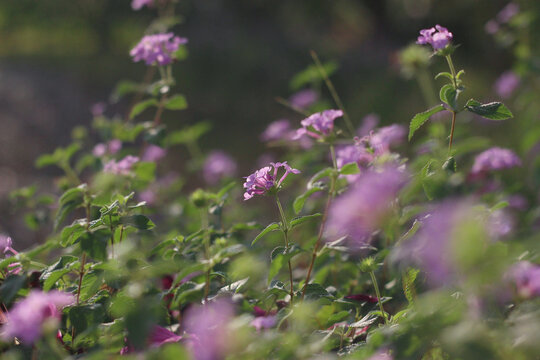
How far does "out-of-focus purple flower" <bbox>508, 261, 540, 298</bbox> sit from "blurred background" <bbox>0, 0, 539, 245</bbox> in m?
→ 1.42

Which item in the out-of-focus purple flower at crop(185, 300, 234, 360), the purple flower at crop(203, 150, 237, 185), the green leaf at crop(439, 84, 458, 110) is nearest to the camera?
the out-of-focus purple flower at crop(185, 300, 234, 360)

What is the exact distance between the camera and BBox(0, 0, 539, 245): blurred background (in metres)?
3.73

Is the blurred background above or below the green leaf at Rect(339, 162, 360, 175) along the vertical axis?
below

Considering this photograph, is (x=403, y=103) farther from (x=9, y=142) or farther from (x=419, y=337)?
(x=419, y=337)

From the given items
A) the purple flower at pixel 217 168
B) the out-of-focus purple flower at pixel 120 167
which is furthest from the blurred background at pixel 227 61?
the out-of-focus purple flower at pixel 120 167

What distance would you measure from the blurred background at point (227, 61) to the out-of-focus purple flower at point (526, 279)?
1419mm

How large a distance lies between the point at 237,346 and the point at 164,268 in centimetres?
13

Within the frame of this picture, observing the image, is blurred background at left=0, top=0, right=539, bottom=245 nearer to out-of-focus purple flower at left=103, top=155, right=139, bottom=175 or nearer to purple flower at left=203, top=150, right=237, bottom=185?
purple flower at left=203, top=150, right=237, bottom=185

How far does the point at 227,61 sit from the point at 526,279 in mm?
4759

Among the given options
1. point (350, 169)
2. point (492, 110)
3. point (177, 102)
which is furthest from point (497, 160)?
point (177, 102)

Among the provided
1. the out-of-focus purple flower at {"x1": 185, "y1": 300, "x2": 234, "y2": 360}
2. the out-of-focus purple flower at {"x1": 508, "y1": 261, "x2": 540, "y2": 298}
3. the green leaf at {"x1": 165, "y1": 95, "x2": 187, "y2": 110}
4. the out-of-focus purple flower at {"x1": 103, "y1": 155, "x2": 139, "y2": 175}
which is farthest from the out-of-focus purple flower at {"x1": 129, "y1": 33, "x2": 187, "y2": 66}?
the out-of-focus purple flower at {"x1": 508, "y1": 261, "x2": 540, "y2": 298}

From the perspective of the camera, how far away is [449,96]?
86 cm

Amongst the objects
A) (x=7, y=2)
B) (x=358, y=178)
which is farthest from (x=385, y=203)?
(x=7, y=2)

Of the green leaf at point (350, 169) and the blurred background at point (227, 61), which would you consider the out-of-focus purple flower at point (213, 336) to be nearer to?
the green leaf at point (350, 169)
